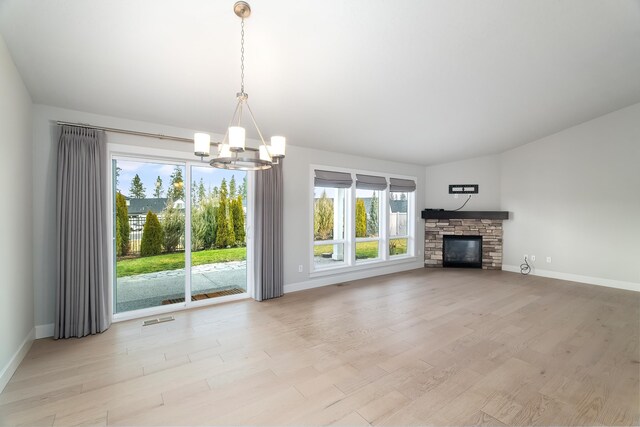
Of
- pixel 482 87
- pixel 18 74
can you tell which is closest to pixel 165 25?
pixel 18 74

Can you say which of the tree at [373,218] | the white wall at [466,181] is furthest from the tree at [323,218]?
the white wall at [466,181]

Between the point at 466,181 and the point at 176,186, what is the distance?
249 inches

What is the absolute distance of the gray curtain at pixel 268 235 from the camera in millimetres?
4414

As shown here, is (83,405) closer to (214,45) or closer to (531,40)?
(214,45)

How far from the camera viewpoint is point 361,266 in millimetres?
5945

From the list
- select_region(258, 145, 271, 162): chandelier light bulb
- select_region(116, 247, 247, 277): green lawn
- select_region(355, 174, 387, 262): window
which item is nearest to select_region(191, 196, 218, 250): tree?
select_region(116, 247, 247, 277): green lawn

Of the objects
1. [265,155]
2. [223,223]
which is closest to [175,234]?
[223,223]

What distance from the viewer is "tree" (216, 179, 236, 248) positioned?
14.4ft

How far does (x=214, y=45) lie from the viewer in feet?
8.31

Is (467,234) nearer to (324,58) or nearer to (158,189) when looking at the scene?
(324,58)

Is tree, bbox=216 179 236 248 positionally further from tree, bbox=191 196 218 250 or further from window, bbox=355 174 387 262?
window, bbox=355 174 387 262

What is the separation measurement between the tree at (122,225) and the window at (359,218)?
2.91m

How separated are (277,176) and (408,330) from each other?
2.91 metres

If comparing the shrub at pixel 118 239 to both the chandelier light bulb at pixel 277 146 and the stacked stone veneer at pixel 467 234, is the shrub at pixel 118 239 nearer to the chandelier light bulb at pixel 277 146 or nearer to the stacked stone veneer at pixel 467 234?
the chandelier light bulb at pixel 277 146
